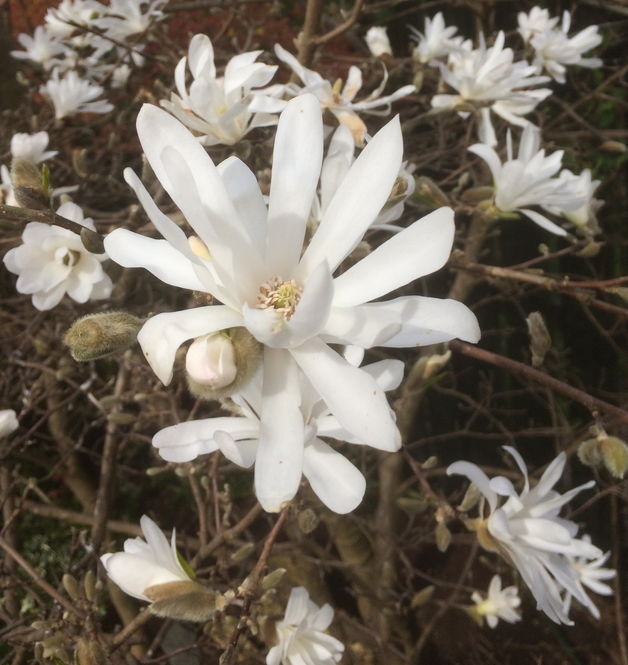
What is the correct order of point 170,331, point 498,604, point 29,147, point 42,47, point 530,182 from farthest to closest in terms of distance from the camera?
point 42,47 → point 498,604 → point 29,147 → point 530,182 → point 170,331

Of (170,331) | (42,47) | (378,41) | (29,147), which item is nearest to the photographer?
(170,331)

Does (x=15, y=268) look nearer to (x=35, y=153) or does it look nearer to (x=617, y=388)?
(x=35, y=153)

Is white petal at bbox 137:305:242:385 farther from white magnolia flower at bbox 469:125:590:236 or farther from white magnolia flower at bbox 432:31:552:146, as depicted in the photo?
white magnolia flower at bbox 432:31:552:146

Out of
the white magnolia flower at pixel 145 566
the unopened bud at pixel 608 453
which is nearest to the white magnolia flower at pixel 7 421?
the white magnolia flower at pixel 145 566

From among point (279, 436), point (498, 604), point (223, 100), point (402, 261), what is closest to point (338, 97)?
point (223, 100)

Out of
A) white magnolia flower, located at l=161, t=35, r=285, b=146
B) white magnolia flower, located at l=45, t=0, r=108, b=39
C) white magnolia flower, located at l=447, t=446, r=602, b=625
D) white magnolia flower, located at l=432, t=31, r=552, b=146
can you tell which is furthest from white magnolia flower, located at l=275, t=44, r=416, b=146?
white magnolia flower, located at l=45, t=0, r=108, b=39

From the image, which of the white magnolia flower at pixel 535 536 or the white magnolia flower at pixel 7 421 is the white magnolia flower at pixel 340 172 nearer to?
the white magnolia flower at pixel 535 536

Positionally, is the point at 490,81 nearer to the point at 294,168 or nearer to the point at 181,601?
the point at 294,168

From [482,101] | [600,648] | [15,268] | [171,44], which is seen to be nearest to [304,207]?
[15,268]
